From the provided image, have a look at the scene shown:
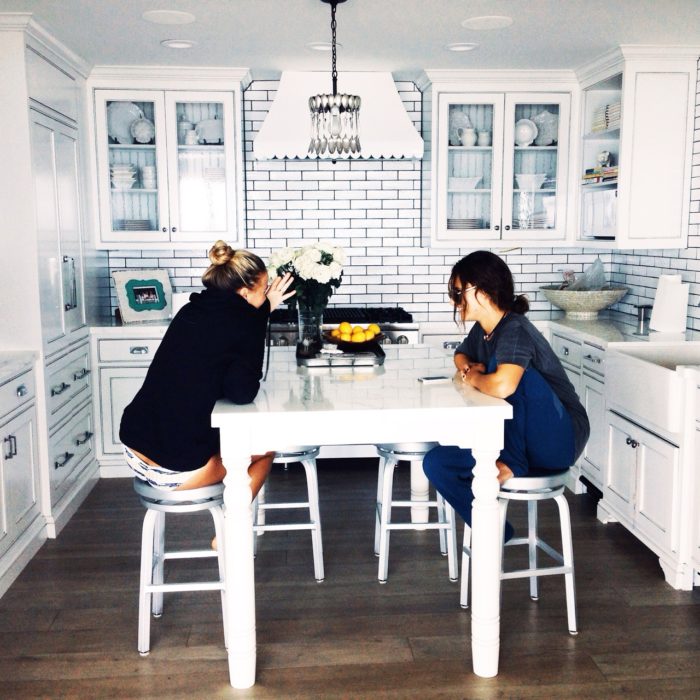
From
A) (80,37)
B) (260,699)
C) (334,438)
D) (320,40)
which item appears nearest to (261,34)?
(320,40)

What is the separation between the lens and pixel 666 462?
3.54 m

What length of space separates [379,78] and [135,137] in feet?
5.39

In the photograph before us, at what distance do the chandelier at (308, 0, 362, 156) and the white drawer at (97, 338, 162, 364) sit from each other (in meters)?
2.06

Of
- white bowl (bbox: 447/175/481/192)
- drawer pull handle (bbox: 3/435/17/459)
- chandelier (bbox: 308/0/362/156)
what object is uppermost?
chandelier (bbox: 308/0/362/156)

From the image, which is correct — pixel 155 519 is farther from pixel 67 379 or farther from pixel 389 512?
pixel 67 379

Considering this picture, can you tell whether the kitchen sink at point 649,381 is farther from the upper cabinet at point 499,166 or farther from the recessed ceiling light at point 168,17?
the recessed ceiling light at point 168,17

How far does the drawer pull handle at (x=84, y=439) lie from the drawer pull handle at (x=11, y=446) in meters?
1.00

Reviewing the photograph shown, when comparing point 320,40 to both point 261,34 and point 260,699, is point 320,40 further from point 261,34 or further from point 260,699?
point 260,699

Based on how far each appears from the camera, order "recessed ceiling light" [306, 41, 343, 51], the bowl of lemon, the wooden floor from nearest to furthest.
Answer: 1. the wooden floor
2. the bowl of lemon
3. "recessed ceiling light" [306, 41, 343, 51]

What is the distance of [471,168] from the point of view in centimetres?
539

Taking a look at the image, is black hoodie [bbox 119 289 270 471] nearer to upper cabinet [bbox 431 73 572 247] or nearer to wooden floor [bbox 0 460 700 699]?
wooden floor [bbox 0 460 700 699]

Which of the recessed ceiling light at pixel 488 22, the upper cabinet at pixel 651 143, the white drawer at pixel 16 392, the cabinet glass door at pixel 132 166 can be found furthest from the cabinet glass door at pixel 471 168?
the white drawer at pixel 16 392

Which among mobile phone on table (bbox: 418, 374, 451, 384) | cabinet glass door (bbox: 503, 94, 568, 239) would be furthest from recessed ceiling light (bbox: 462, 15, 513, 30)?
mobile phone on table (bbox: 418, 374, 451, 384)

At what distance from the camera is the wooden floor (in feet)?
9.02
